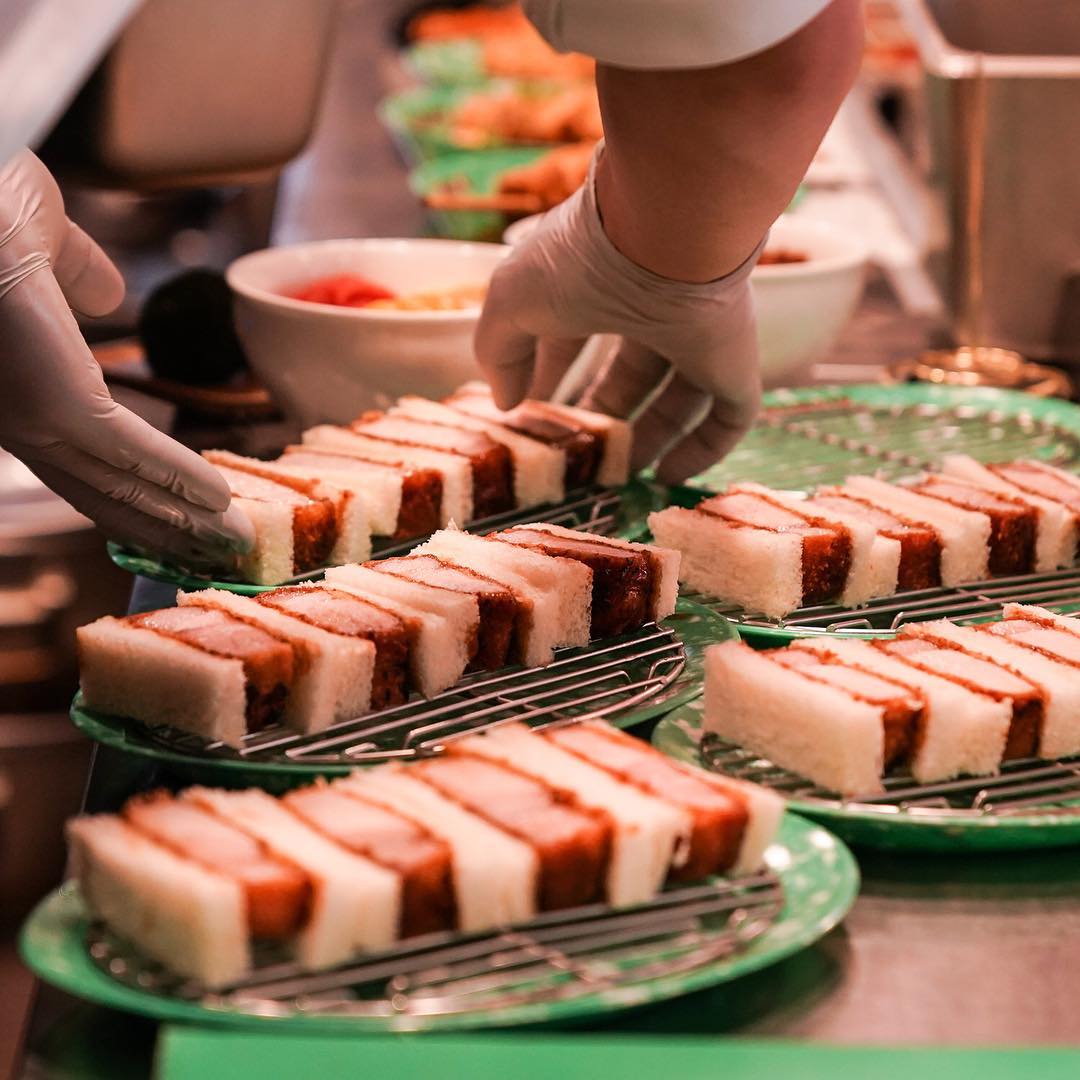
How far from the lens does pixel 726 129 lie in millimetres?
2072

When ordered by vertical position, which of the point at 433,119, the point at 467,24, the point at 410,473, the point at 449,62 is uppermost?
the point at 467,24

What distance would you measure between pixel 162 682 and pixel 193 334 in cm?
173

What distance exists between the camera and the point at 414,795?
5.21ft

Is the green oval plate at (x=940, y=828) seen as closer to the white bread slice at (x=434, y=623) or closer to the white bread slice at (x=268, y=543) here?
the white bread slice at (x=434, y=623)

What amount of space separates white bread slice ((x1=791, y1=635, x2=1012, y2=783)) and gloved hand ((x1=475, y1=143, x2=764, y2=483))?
859mm

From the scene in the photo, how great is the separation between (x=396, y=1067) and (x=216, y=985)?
183mm

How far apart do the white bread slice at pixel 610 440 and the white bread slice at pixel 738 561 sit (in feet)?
1.37

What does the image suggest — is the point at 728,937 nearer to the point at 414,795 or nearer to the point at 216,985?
the point at 414,795

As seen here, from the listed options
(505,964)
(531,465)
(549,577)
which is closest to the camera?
(505,964)

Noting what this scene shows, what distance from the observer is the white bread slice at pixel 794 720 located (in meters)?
1.76

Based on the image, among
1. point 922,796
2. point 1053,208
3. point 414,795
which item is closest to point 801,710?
point 922,796

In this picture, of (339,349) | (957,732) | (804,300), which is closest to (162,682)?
(957,732)

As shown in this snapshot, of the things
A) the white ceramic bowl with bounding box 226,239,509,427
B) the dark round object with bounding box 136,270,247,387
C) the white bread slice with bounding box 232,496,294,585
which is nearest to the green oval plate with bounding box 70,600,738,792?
the white bread slice with bounding box 232,496,294,585

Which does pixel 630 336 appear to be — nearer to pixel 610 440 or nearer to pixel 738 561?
pixel 610 440
